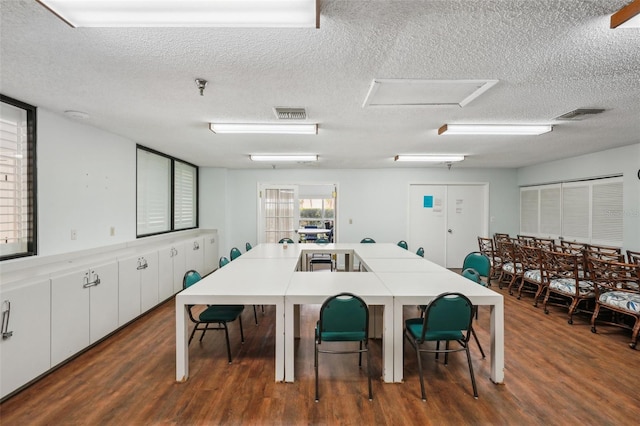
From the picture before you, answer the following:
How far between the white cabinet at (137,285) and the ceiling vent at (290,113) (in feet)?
8.55

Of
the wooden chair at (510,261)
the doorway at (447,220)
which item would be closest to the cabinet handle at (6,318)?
the wooden chair at (510,261)

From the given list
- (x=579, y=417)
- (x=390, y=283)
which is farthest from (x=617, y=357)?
(x=390, y=283)

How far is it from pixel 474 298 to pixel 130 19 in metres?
2.97

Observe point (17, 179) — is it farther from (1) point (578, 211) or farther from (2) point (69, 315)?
(1) point (578, 211)

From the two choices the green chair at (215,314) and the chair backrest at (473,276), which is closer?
the green chair at (215,314)

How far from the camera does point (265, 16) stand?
1.37 meters

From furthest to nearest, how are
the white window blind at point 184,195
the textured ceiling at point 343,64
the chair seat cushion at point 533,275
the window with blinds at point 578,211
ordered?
the white window blind at point 184,195 < the window with blinds at point 578,211 < the chair seat cushion at point 533,275 < the textured ceiling at point 343,64

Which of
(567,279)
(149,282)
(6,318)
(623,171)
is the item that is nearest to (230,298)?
(6,318)

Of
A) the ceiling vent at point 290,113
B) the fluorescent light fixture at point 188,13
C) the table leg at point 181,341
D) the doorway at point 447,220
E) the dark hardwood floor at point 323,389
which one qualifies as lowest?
the dark hardwood floor at point 323,389

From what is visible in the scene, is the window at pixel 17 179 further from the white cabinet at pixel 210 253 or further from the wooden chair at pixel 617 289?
the wooden chair at pixel 617 289

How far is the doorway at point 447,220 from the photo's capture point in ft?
23.3

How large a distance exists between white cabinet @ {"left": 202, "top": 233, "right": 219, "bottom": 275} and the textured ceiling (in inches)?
128

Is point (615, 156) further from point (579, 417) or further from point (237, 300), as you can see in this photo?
point (237, 300)

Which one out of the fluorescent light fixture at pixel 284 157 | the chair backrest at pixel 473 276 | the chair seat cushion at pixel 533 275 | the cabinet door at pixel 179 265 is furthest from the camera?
the fluorescent light fixture at pixel 284 157
